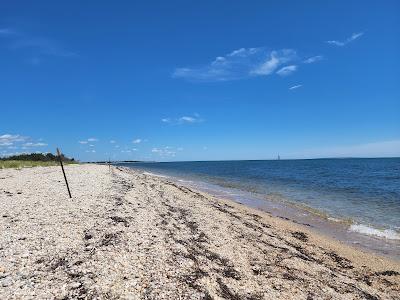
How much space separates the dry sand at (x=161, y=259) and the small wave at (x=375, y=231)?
367cm

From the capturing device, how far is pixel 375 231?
60.0 feet

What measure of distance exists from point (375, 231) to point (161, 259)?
1413 cm

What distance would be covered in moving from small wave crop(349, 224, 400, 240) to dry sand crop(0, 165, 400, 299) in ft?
12.0

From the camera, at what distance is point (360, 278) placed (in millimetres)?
11164

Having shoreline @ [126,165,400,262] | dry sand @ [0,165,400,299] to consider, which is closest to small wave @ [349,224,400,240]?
shoreline @ [126,165,400,262]

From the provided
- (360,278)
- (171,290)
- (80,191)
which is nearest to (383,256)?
(360,278)

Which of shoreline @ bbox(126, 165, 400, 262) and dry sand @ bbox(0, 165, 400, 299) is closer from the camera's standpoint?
dry sand @ bbox(0, 165, 400, 299)

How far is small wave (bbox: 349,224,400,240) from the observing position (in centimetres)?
1723

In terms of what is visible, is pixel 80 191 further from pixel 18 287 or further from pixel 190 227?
pixel 18 287

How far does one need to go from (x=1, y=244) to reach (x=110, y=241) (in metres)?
3.05

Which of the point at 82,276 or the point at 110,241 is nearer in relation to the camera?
the point at 82,276

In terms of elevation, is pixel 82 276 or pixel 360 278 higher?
pixel 82 276

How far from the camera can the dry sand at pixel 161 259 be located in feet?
24.9

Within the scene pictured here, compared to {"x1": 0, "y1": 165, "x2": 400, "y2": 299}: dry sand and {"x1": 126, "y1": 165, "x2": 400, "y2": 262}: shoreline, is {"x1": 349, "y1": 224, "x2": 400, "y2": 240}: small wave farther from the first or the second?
{"x1": 0, "y1": 165, "x2": 400, "y2": 299}: dry sand
